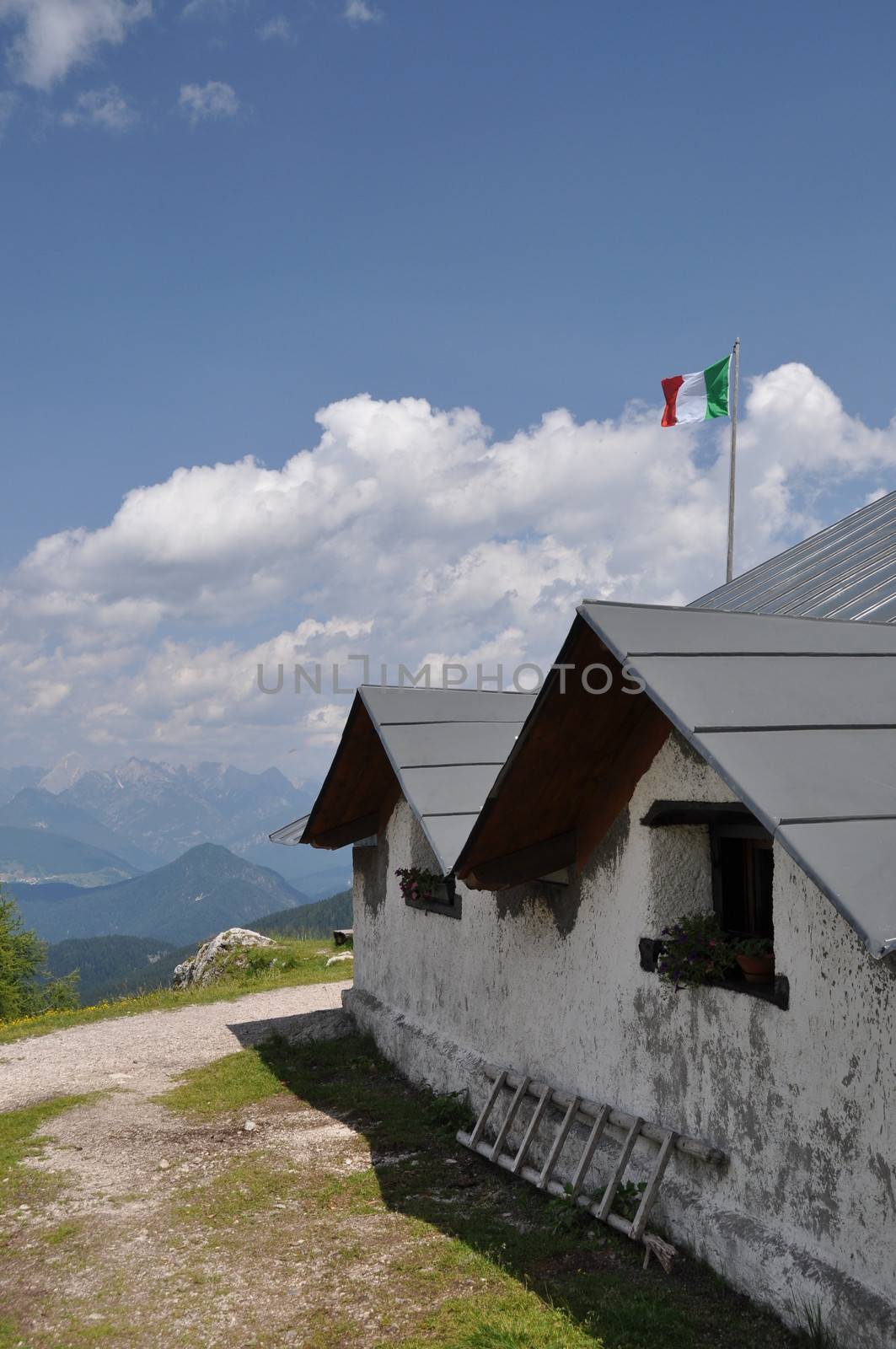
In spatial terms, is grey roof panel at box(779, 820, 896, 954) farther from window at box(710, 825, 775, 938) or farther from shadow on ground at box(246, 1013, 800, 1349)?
shadow on ground at box(246, 1013, 800, 1349)

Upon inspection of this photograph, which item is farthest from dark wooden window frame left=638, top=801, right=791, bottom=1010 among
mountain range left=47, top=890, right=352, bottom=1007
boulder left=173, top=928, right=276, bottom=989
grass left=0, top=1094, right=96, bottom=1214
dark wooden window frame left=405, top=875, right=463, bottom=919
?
mountain range left=47, top=890, right=352, bottom=1007

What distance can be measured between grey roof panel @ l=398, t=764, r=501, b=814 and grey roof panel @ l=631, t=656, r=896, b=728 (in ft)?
12.7

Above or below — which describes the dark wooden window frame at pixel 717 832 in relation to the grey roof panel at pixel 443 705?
below

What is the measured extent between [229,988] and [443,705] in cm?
992

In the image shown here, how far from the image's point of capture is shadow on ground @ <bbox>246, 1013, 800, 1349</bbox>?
5.01 m

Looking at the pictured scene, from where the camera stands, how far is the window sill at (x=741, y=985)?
5152 mm

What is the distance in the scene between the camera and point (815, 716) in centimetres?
466

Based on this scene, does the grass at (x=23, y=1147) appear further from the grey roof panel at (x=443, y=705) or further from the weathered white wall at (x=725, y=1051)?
Result: the grey roof panel at (x=443, y=705)

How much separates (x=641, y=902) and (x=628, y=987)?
23.9 inches

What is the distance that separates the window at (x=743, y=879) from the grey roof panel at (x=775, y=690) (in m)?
1.07

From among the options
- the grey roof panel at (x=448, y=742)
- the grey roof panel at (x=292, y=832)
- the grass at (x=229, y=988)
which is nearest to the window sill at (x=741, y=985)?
the grey roof panel at (x=448, y=742)

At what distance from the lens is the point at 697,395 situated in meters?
16.5

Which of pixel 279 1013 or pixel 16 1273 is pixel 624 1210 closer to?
pixel 16 1273

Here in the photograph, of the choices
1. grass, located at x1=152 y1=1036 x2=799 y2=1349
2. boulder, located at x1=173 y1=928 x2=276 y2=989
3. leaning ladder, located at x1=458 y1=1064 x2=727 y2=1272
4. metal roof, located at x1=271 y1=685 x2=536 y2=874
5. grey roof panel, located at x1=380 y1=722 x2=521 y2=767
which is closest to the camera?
grass, located at x1=152 y1=1036 x2=799 y2=1349
